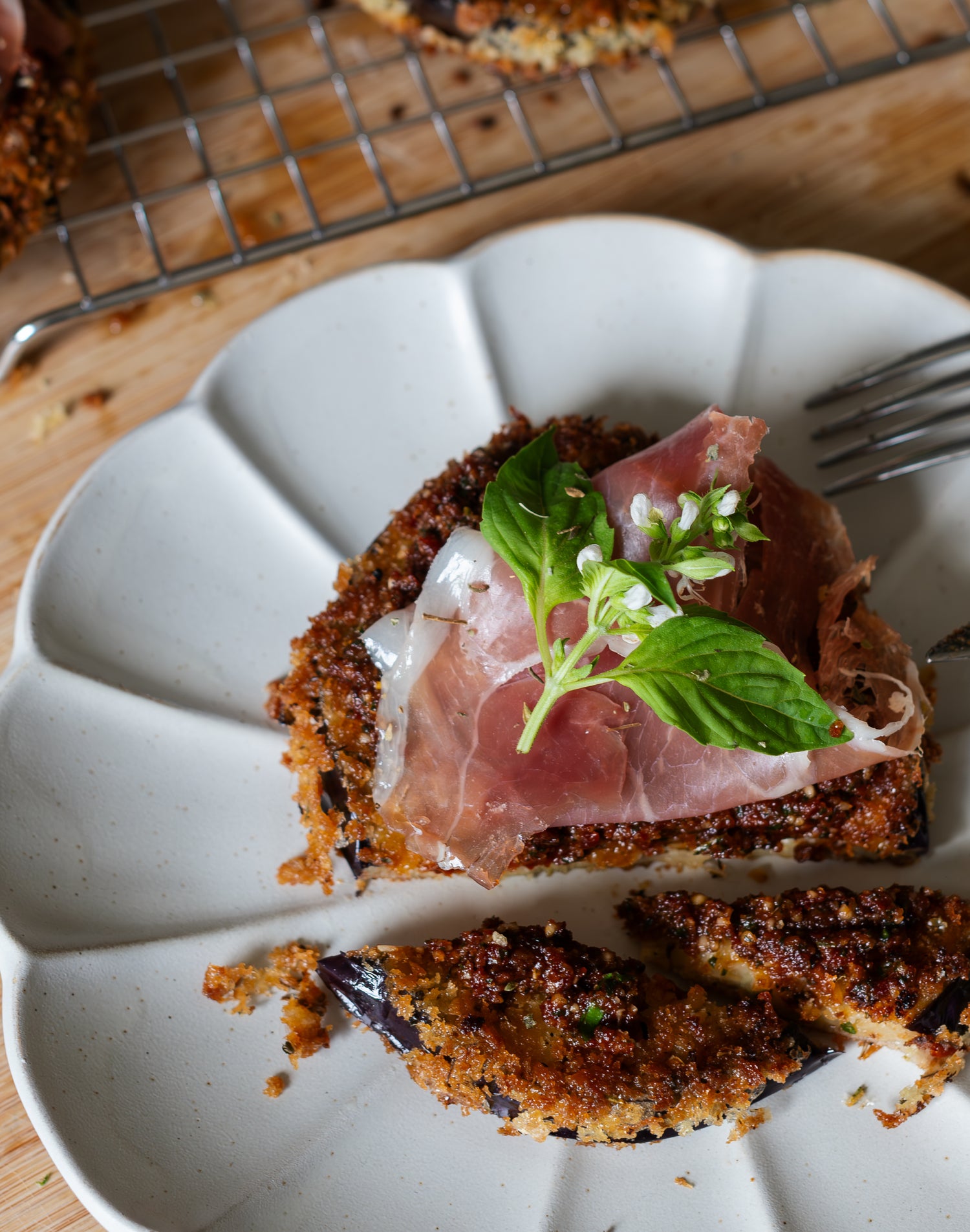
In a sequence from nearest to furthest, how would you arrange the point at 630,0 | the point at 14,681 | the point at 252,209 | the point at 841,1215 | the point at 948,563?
the point at 841,1215 → the point at 14,681 → the point at 948,563 → the point at 630,0 → the point at 252,209

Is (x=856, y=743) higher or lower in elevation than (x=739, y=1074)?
higher

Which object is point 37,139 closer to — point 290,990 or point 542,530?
point 542,530

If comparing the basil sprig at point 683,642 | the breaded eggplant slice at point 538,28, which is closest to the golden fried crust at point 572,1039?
the basil sprig at point 683,642

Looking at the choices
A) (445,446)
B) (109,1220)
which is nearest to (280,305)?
(445,446)

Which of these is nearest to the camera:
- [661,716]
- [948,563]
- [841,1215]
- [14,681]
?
[661,716]

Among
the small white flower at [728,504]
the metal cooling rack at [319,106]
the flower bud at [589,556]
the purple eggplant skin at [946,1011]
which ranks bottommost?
the purple eggplant skin at [946,1011]

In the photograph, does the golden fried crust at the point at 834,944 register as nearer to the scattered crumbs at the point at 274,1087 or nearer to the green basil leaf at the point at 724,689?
the green basil leaf at the point at 724,689

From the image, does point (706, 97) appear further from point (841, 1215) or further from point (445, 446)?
point (841, 1215)
